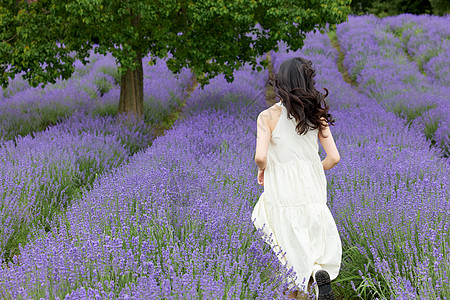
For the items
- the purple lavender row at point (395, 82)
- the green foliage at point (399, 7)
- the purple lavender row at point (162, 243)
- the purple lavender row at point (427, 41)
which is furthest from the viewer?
the green foliage at point (399, 7)

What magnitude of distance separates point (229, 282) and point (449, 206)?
1622mm

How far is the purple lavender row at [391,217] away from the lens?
2.34 metres

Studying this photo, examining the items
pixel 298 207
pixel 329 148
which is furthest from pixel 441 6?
pixel 298 207

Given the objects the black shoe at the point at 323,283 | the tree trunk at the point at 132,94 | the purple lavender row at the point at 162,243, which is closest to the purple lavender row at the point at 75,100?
the tree trunk at the point at 132,94

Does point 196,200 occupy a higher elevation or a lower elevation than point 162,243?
higher

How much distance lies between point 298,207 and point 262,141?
0.49m

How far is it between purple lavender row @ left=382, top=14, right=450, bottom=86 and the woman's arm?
7714 mm

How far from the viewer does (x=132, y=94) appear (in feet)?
23.3

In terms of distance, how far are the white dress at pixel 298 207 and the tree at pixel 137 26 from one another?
2968mm

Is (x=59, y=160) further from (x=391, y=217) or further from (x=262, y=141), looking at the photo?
(x=391, y=217)

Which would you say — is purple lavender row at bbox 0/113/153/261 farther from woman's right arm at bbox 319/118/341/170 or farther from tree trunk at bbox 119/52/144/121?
woman's right arm at bbox 319/118/341/170

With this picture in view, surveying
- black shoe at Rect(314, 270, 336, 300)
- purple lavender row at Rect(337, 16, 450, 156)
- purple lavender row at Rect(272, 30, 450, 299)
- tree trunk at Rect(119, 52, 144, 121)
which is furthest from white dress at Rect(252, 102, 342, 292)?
tree trunk at Rect(119, 52, 144, 121)

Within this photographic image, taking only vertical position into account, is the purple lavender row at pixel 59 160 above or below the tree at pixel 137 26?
below

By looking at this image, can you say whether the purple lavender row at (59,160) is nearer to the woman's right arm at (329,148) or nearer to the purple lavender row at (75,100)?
the purple lavender row at (75,100)
